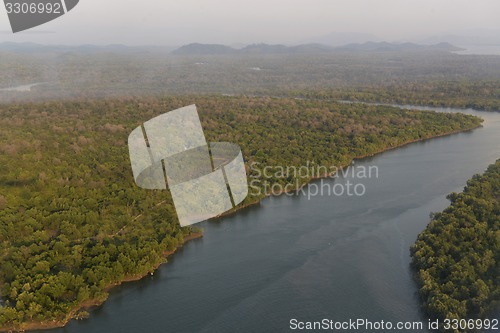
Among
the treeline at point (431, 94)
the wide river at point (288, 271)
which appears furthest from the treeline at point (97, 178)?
the treeline at point (431, 94)

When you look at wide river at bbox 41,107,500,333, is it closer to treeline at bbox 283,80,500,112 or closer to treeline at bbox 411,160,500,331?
treeline at bbox 411,160,500,331

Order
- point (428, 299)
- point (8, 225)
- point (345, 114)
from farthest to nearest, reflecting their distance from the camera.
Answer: point (345, 114) < point (8, 225) < point (428, 299)

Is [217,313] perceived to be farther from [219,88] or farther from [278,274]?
[219,88]

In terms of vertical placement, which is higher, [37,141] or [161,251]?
[37,141]

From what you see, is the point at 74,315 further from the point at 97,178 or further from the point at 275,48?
the point at 275,48

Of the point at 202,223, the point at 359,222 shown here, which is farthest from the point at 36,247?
the point at 359,222

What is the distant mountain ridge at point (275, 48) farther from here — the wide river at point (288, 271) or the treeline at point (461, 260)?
the treeline at point (461, 260)

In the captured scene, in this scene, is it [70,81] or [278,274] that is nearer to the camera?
[278,274]

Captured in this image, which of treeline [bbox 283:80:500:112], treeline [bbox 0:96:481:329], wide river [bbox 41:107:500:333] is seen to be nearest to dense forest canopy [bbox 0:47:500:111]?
treeline [bbox 283:80:500:112]
